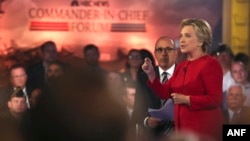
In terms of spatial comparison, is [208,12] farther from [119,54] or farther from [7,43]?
[7,43]

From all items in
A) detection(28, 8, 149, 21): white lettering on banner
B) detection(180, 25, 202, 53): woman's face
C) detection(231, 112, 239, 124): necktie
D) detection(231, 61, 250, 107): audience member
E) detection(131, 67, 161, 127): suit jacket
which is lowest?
detection(231, 112, 239, 124): necktie

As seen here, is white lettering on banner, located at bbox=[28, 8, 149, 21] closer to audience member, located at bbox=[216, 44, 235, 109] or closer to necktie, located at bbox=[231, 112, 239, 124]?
audience member, located at bbox=[216, 44, 235, 109]

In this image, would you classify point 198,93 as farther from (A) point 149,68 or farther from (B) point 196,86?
(A) point 149,68

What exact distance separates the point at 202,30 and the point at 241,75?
1.02 feet

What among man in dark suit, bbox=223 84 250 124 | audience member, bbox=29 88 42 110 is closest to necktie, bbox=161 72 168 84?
man in dark suit, bbox=223 84 250 124

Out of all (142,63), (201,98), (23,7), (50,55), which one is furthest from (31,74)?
(201,98)

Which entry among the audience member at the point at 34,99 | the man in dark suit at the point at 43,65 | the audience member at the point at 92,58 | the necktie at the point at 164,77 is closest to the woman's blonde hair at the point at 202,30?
the necktie at the point at 164,77

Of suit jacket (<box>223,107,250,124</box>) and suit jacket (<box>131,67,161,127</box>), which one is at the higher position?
suit jacket (<box>131,67,161,127</box>)

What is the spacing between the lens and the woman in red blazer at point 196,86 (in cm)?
341

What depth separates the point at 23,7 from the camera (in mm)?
3373

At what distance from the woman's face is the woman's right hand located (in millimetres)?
184

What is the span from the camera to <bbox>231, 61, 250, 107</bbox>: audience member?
3.43 metres

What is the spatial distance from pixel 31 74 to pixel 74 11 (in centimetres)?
39

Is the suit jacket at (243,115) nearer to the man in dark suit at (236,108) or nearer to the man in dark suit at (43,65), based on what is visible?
the man in dark suit at (236,108)
